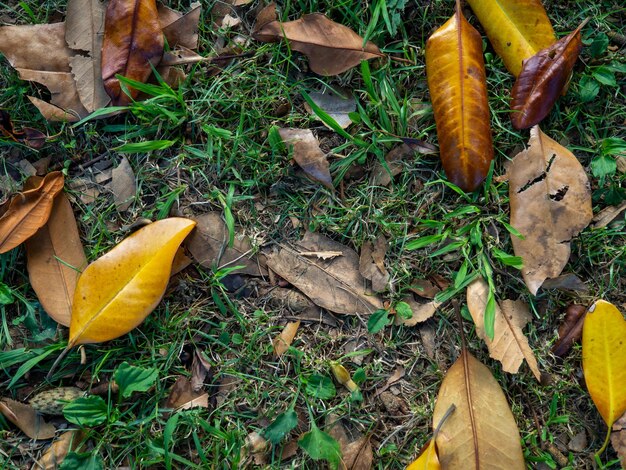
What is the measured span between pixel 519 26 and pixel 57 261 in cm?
189

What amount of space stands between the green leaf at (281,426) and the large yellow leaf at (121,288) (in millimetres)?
590

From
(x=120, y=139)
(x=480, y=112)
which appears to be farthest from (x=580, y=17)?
(x=120, y=139)

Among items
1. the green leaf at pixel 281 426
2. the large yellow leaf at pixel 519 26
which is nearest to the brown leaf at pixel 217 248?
the green leaf at pixel 281 426

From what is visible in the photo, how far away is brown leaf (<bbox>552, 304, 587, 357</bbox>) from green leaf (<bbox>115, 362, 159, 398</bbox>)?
145 centimetres

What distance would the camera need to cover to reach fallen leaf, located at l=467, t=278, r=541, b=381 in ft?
7.13

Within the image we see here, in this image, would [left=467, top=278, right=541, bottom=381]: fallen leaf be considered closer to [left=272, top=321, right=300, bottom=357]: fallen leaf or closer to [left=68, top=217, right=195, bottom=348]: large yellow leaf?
[left=272, top=321, right=300, bottom=357]: fallen leaf

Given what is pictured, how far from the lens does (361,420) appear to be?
2.21 m

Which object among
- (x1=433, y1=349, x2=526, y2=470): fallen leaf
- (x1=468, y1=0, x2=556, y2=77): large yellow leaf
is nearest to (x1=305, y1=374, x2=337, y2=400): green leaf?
(x1=433, y1=349, x2=526, y2=470): fallen leaf

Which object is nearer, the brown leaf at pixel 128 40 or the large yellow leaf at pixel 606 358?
the large yellow leaf at pixel 606 358

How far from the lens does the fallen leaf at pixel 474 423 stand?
81.9 inches

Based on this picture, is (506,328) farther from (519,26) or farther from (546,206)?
(519,26)

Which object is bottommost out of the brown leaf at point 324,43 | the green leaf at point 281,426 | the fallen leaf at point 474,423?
the fallen leaf at point 474,423

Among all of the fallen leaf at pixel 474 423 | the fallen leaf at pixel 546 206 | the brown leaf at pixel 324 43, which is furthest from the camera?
the brown leaf at pixel 324 43

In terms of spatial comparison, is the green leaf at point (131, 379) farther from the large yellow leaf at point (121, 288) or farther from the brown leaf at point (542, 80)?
the brown leaf at point (542, 80)
